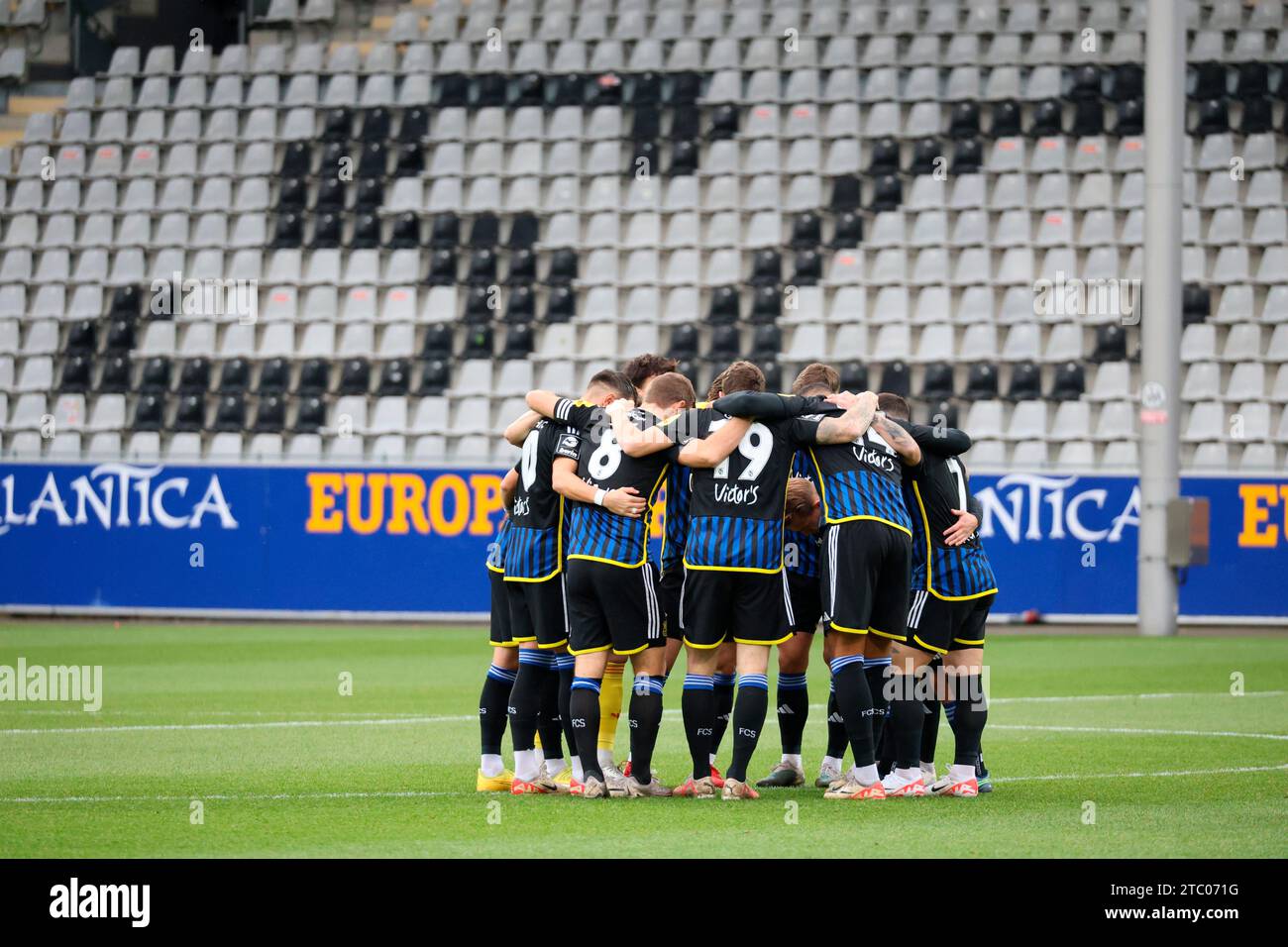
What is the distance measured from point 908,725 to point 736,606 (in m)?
1.04

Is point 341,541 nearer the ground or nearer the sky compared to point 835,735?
nearer the sky

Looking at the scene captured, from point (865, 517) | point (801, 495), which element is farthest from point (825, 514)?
point (801, 495)

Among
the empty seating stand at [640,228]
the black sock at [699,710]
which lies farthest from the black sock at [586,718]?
the empty seating stand at [640,228]

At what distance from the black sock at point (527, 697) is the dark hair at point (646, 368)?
1440 mm

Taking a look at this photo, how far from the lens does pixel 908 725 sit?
8.66 m

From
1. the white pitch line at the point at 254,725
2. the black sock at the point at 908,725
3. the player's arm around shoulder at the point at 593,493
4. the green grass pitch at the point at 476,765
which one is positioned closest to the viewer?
the green grass pitch at the point at 476,765

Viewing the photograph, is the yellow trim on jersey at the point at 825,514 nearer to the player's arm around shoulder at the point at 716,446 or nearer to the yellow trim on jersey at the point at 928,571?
the yellow trim on jersey at the point at 928,571

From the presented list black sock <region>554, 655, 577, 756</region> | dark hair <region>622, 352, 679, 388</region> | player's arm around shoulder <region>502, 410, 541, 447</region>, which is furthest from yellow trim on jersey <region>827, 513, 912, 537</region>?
player's arm around shoulder <region>502, 410, 541, 447</region>

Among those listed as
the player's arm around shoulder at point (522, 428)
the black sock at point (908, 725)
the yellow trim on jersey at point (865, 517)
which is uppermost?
the player's arm around shoulder at point (522, 428)

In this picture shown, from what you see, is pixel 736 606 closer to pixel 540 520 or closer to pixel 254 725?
pixel 540 520

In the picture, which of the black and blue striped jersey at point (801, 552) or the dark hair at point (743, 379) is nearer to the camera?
the dark hair at point (743, 379)

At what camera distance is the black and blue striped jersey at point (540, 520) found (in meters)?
8.82

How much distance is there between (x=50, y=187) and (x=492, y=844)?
854 inches
